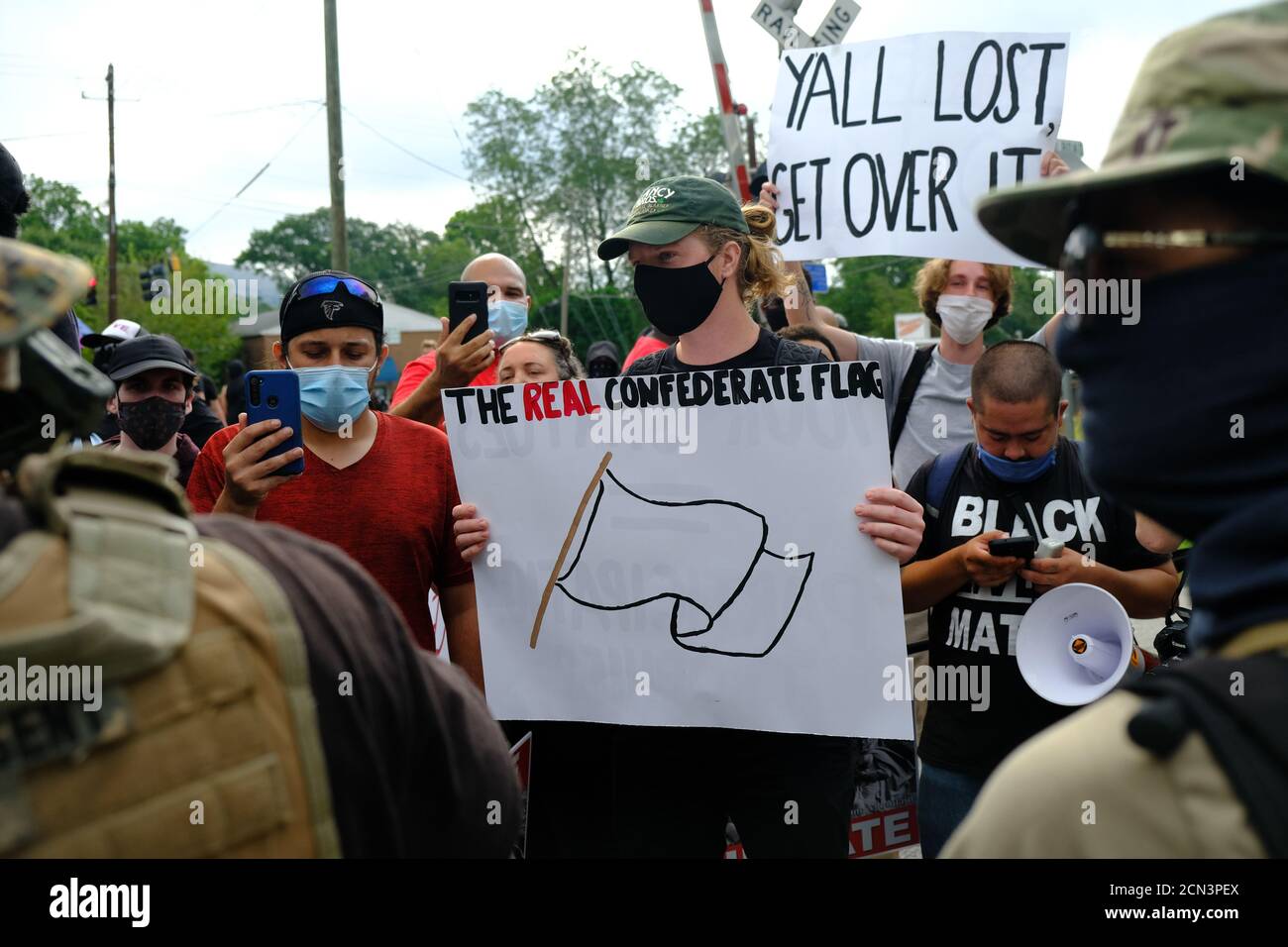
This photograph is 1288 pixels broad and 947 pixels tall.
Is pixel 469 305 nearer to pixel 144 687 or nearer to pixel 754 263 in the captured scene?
pixel 754 263

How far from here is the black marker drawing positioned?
3316 mm

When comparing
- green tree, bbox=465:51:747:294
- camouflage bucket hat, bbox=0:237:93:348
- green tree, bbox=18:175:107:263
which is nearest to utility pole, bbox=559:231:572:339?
green tree, bbox=465:51:747:294

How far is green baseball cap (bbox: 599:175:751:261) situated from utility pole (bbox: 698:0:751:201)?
304 cm

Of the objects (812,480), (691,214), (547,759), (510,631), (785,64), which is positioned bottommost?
(547,759)

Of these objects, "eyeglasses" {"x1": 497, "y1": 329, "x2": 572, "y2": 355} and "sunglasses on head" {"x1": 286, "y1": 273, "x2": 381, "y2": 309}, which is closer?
"sunglasses on head" {"x1": 286, "y1": 273, "x2": 381, "y2": 309}

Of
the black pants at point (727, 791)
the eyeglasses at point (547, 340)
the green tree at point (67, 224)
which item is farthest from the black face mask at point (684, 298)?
the green tree at point (67, 224)

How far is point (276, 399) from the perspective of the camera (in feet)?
10.7

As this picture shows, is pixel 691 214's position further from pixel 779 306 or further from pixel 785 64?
pixel 779 306

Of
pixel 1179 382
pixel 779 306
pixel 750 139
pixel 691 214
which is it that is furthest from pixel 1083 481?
pixel 750 139

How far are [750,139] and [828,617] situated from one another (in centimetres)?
3428

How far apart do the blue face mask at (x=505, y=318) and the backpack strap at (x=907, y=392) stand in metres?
1.92

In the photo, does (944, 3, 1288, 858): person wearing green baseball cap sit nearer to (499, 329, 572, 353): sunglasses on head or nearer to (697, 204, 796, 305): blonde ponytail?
(697, 204, 796, 305): blonde ponytail

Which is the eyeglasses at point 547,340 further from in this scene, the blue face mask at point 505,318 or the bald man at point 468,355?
the blue face mask at point 505,318

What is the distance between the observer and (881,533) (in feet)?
10.4
